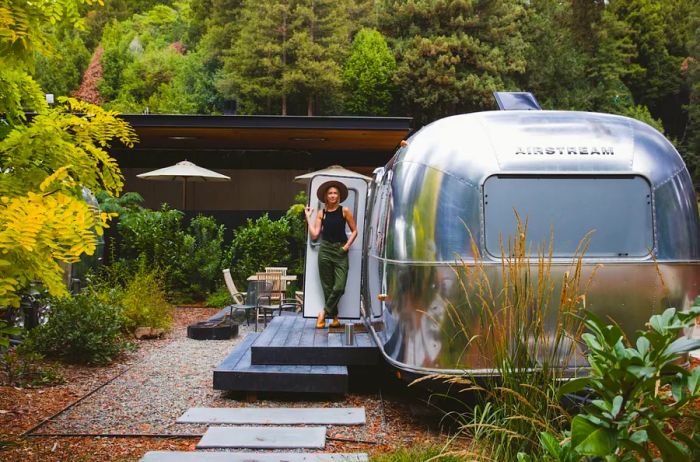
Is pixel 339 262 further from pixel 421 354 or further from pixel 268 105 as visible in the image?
pixel 268 105

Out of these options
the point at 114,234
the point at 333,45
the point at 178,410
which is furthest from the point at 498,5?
the point at 178,410

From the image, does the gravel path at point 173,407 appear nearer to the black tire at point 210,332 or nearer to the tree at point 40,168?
the tree at point 40,168

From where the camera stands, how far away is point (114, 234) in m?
14.3

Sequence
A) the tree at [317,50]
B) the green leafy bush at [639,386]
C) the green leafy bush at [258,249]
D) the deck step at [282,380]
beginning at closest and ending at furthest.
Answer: the green leafy bush at [639,386], the deck step at [282,380], the green leafy bush at [258,249], the tree at [317,50]

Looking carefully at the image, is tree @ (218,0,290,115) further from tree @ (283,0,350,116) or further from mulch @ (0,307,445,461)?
mulch @ (0,307,445,461)

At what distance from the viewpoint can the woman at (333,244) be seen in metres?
7.92

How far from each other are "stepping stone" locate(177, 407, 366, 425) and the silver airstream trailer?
2.44 ft

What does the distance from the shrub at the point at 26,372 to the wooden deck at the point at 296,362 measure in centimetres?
181

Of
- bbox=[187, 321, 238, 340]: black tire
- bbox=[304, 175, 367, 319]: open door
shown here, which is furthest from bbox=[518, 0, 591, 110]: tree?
bbox=[304, 175, 367, 319]: open door

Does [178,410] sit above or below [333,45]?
below

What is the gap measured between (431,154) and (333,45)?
3106cm

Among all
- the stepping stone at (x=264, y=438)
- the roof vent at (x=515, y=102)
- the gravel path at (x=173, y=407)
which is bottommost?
the gravel path at (x=173, y=407)

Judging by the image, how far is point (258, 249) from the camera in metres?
14.2

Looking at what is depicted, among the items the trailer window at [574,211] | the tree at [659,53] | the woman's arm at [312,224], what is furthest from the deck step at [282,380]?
the tree at [659,53]
